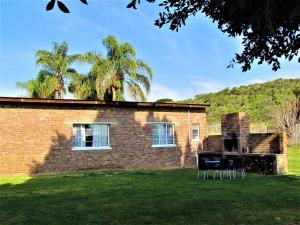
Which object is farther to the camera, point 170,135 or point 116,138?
point 170,135

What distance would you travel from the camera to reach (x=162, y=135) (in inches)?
874

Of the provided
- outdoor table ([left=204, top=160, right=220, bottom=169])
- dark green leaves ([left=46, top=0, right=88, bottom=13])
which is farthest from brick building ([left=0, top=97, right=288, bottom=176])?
dark green leaves ([left=46, top=0, right=88, bottom=13])

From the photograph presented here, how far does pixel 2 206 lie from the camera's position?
31.2ft

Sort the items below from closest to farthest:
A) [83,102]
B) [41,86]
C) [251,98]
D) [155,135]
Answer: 1. [83,102]
2. [155,135]
3. [41,86]
4. [251,98]

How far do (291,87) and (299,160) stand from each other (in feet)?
101

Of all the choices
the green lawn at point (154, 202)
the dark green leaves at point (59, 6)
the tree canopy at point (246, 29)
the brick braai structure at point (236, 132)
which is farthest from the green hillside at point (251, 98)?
the dark green leaves at point (59, 6)

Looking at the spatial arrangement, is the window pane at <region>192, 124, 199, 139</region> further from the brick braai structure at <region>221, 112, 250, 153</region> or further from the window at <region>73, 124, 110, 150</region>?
the window at <region>73, 124, 110, 150</region>

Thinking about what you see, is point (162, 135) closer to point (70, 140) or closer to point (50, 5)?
point (70, 140)

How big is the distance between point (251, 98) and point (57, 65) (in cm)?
2763

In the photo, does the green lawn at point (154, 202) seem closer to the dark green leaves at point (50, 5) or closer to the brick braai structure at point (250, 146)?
the brick braai structure at point (250, 146)

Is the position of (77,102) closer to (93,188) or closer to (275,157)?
(93,188)

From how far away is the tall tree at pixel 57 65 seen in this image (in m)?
33.3

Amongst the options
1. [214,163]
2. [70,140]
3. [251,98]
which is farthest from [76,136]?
[251,98]

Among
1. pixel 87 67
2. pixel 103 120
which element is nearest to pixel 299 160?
pixel 103 120
